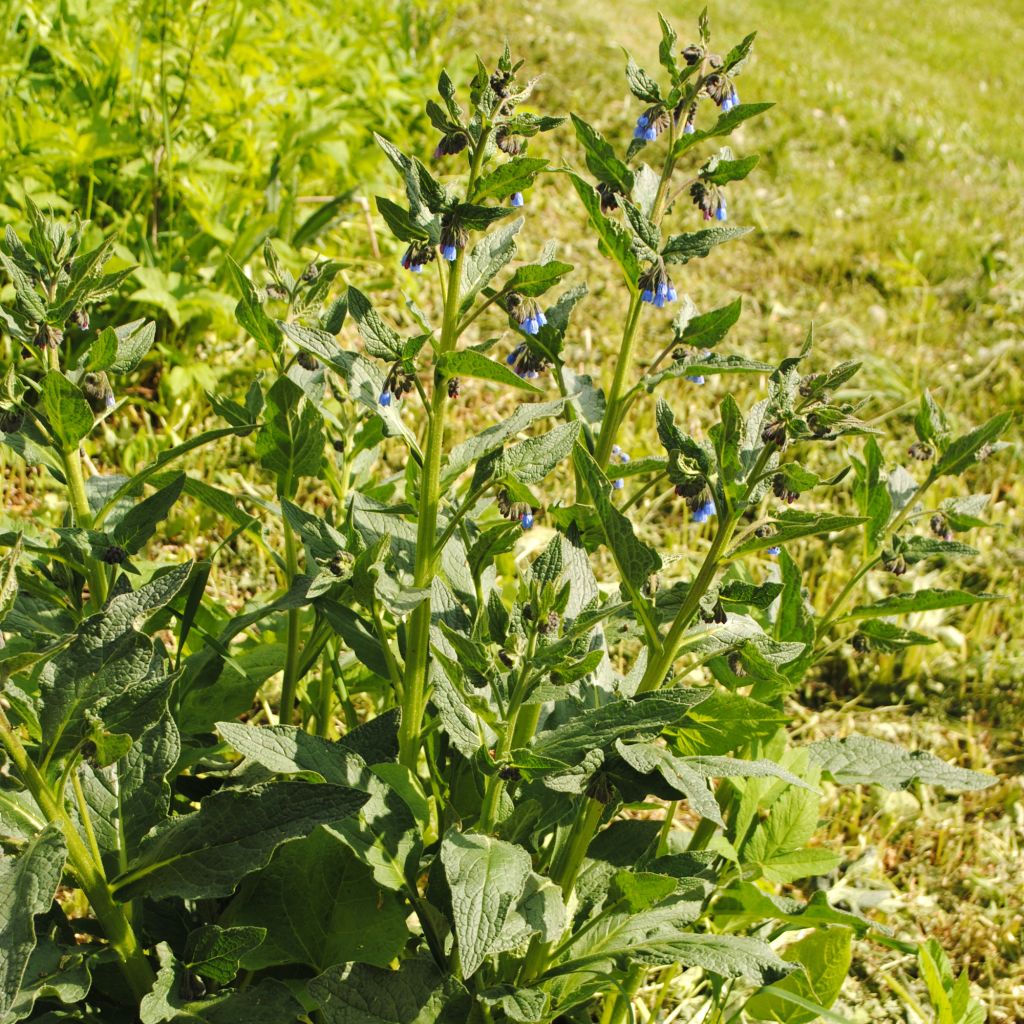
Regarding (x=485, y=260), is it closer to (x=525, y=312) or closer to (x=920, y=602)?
(x=525, y=312)

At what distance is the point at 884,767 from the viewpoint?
94.3 inches

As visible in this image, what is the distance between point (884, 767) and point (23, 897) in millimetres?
1749

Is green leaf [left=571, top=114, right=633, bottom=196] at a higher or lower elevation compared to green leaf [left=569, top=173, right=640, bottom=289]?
higher

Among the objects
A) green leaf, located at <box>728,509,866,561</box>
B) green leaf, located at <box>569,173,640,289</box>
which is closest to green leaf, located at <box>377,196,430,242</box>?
green leaf, located at <box>569,173,640,289</box>

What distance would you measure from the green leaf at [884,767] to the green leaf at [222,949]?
1.27m

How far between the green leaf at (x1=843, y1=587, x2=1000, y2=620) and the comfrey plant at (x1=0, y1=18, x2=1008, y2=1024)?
10 mm

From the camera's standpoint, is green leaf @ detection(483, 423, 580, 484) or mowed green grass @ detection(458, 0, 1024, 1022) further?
mowed green grass @ detection(458, 0, 1024, 1022)

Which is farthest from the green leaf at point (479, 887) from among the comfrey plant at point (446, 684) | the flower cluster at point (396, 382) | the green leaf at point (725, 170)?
the green leaf at point (725, 170)

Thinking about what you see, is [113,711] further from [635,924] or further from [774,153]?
[774,153]

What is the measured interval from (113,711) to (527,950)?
892mm

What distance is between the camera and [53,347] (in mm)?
1771

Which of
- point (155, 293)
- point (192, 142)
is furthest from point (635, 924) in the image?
point (192, 142)

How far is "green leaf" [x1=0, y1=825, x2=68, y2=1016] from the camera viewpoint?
54.4 inches

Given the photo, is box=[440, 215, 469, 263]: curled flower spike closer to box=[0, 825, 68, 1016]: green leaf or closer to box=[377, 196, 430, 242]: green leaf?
box=[377, 196, 430, 242]: green leaf
